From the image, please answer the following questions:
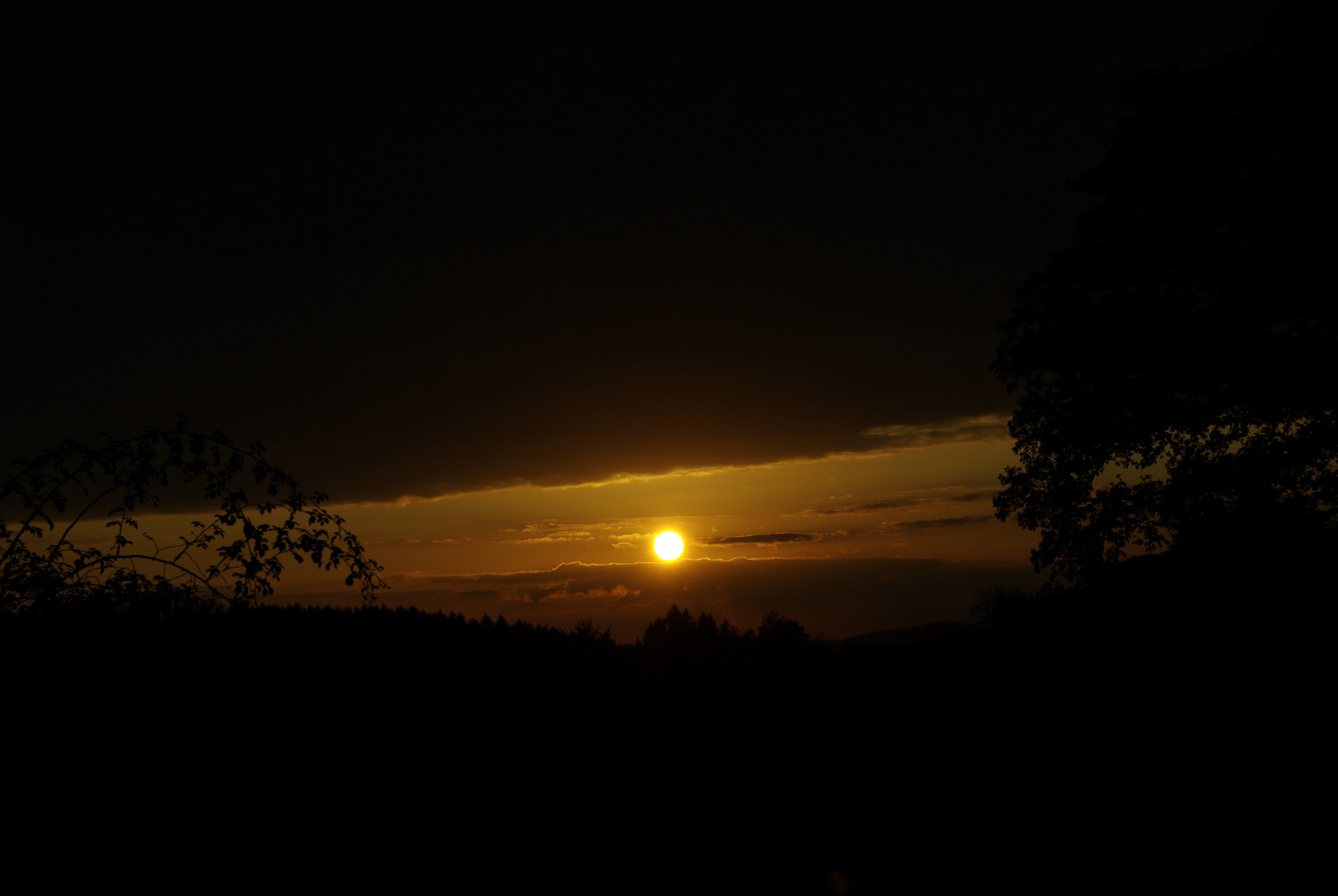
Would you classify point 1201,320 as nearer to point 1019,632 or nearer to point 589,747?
point 1019,632

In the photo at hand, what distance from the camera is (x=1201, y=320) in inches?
638

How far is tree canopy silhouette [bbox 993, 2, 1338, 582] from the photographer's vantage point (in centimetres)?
1520

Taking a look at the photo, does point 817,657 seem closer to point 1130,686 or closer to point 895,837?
point 1130,686

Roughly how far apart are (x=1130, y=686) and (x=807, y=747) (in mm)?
4641

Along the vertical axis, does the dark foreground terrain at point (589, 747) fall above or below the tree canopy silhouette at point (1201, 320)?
below

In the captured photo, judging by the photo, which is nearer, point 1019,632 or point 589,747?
point 589,747

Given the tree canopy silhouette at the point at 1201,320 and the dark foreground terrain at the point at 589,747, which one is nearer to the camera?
the dark foreground terrain at the point at 589,747

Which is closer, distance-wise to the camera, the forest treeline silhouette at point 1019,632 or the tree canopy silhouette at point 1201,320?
the forest treeline silhouette at point 1019,632

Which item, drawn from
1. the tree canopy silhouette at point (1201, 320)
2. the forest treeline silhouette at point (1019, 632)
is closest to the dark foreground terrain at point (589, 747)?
the forest treeline silhouette at point (1019, 632)

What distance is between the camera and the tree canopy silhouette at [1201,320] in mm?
15203

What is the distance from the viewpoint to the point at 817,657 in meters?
12.5

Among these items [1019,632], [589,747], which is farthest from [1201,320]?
[589,747]

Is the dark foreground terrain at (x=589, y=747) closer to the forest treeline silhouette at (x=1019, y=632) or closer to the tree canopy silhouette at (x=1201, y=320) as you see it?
the forest treeline silhouette at (x=1019, y=632)

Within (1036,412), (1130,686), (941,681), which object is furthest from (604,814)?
(1036,412)
